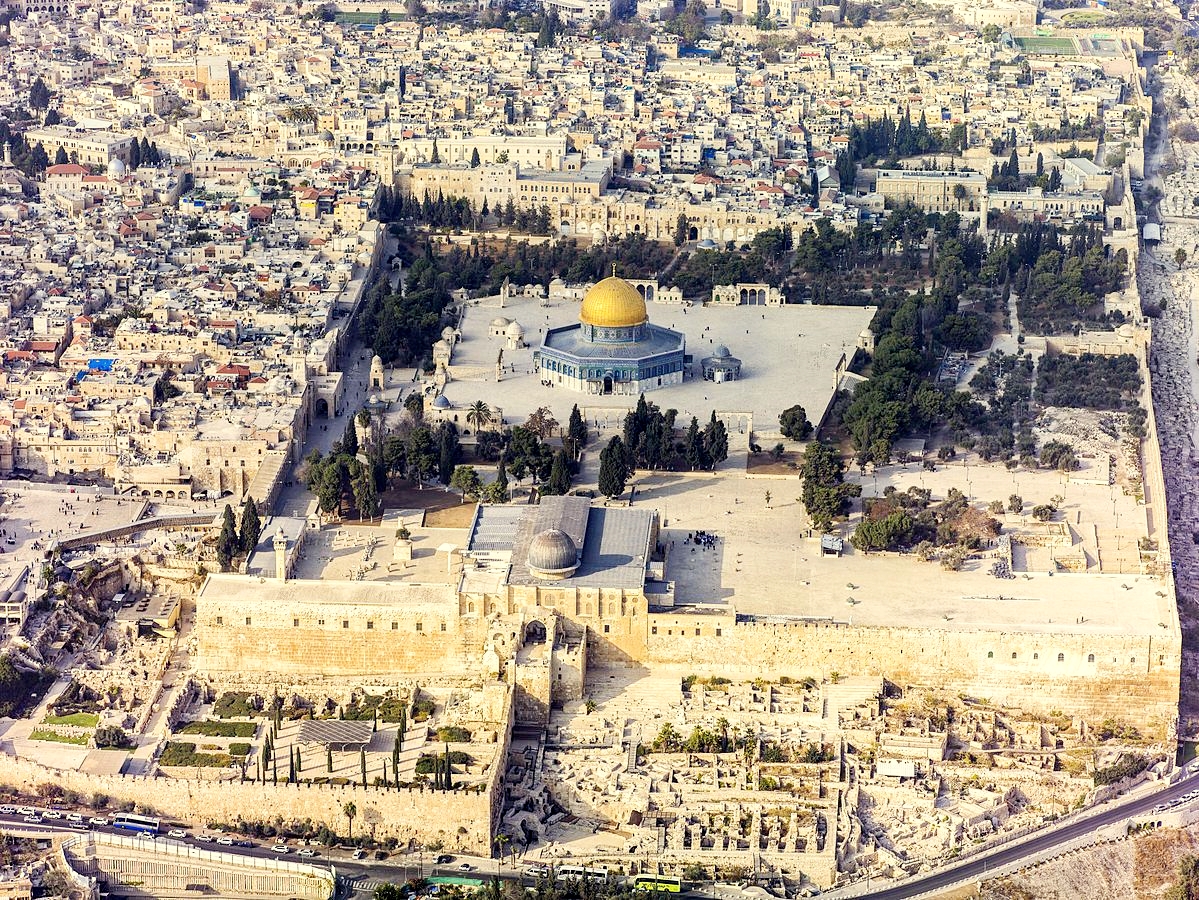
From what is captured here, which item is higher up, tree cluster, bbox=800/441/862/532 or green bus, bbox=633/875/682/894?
tree cluster, bbox=800/441/862/532

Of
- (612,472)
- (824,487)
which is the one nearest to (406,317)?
(612,472)

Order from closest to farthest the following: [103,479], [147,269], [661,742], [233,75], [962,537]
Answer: [661,742] → [962,537] → [103,479] → [147,269] → [233,75]

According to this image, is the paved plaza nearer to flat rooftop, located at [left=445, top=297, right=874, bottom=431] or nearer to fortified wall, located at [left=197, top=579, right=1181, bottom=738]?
fortified wall, located at [left=197, top=579, right=1181, bottom=738]

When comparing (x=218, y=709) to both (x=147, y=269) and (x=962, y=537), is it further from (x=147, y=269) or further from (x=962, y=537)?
(x=147, y=269)

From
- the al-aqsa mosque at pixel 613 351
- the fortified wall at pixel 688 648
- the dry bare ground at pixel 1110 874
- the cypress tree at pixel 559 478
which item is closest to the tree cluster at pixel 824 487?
the cypress tree at pixel 559 478

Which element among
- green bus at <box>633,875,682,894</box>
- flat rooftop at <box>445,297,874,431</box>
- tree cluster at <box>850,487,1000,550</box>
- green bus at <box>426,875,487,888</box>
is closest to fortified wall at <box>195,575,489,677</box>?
green bus at <box>426,875,487,888</box>

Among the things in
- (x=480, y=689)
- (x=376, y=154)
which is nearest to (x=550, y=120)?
(x=376, y=154)

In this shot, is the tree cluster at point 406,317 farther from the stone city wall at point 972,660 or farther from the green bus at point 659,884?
the green bus at point 659,884
